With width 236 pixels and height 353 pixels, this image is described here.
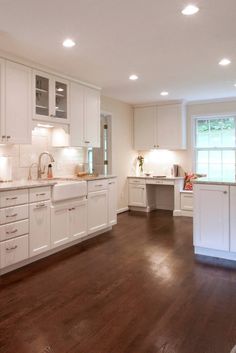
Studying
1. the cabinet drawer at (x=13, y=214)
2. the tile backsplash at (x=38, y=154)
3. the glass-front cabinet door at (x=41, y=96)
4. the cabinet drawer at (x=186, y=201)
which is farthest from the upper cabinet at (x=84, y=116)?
the cabinet drawer at (x=186, y=201)

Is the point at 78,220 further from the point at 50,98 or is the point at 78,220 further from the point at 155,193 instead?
the point at 155,193

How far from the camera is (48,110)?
4145 mm

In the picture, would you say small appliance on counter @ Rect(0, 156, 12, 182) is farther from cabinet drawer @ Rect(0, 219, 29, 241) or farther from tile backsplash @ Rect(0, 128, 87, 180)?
cabinet drawer @ Rect(0, 219, 29, 241)

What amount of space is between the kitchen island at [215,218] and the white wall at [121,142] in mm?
2886

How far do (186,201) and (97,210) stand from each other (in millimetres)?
2378

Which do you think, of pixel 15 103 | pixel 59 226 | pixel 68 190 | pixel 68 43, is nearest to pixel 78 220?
pixel 59 226

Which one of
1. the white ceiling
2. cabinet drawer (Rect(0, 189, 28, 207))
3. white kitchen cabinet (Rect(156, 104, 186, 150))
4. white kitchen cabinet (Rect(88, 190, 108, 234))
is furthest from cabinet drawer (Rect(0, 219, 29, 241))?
white kitchen cabinet (Rect(156, 104, 186, 150))

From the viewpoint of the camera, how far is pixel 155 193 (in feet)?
23.3

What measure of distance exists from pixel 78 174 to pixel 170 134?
2585 millimetres

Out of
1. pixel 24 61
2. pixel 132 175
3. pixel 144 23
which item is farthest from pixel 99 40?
pixel 132 175

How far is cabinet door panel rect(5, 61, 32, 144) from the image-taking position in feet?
11.7

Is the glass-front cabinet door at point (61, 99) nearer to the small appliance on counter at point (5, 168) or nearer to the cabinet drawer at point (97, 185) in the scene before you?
the small appliance on counter at point (5, 168)

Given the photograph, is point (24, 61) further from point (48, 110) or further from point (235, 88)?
point (235, 88)

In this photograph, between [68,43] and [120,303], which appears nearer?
[120,303]
